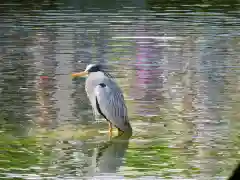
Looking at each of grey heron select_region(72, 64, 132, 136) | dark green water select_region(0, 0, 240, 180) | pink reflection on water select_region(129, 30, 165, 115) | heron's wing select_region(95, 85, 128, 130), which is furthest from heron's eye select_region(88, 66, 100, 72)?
pink reflection on water select_region(129, 30, 165, 115)

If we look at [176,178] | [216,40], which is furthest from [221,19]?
[176,178]

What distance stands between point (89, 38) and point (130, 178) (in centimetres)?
1587

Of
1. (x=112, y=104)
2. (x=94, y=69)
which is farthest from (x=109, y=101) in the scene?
(x=94, y=69)

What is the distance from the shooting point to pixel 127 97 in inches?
655

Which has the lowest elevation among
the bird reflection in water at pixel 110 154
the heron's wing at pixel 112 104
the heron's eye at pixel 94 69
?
the bird reflection in water at pixel 110 154

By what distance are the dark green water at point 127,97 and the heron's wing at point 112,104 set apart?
0.87ft

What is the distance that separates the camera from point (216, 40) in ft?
85.1

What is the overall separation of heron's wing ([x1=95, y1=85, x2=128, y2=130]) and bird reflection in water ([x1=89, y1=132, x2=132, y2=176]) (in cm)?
24

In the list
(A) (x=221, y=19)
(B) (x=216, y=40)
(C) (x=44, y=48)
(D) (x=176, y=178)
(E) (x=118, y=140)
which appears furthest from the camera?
(A) (x=221, y=19)

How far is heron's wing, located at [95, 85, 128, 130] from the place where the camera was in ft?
43.5

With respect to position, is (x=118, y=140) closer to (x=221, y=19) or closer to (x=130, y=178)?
(x=130, y=178)

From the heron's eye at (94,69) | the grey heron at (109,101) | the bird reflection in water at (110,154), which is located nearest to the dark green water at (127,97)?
the bird reflection in water at (110,154)

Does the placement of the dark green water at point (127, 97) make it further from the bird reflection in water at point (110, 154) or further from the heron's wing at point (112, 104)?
the heron's wing at point (112, 104)

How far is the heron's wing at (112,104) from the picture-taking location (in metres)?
13.2
